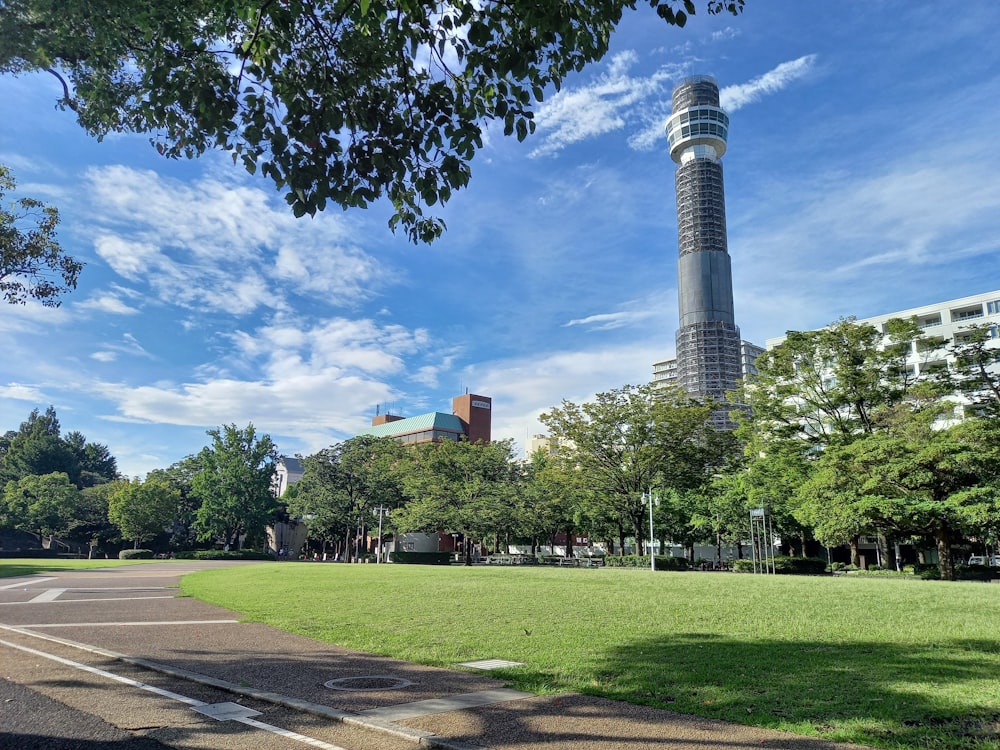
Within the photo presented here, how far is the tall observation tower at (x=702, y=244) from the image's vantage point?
161 metres

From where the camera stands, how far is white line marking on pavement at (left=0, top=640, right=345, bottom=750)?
550cm

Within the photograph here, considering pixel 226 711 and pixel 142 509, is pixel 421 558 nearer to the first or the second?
pixel 142 509

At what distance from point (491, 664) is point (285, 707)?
2753mm

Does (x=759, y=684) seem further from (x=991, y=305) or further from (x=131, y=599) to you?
(x=991, y=305)

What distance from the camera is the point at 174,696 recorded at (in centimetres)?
694

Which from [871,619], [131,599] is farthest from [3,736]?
[131,599]

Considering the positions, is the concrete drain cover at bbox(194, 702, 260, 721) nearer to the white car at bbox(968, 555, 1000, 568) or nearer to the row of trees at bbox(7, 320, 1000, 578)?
the row of trees at bbox(7, 320, 1000, 578)

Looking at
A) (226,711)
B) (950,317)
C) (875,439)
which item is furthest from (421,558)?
(950,317)

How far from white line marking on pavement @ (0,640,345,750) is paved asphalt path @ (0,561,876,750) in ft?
0.06

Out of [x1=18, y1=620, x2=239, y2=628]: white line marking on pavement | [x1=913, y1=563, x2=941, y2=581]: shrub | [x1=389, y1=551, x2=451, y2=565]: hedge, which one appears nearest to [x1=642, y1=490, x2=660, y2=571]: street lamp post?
[x1=913, y1=563, x2=941, y2=581]: shrub

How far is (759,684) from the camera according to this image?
6980 millimetres

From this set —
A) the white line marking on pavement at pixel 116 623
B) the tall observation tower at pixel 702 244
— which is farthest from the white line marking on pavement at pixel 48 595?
the tall observation tower at pixel 702 244

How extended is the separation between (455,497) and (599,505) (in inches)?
515

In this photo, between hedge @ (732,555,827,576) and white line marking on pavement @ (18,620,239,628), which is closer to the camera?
white line marking on pavement @ (18,620,239,628)
